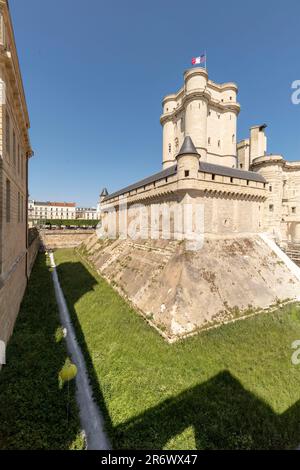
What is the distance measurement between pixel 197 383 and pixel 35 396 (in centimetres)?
585

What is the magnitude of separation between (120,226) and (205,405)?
26493 mm

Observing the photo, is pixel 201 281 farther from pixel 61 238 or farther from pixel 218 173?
pixel 61 238

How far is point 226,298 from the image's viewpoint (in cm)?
1298

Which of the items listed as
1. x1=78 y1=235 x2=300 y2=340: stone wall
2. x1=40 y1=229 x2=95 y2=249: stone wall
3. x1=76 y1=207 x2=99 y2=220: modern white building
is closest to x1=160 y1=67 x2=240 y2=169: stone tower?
x1=78 y1=235 x2=300 y2=340: stone wall

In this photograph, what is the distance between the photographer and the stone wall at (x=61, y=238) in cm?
4206

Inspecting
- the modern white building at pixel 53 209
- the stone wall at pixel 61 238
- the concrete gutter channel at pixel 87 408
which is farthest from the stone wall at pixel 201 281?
the modern white building at pixel 53 209

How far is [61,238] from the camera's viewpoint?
4350 cm

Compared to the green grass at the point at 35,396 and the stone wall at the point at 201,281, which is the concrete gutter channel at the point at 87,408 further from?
the stone wall at the point at 201,281

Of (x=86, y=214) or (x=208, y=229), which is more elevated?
(x=86, y=214)

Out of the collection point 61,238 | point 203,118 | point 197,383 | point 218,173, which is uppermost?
point 203,118

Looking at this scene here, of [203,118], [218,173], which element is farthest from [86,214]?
[218,173]

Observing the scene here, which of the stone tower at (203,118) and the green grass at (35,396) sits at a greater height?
the stone tower at (203,118)

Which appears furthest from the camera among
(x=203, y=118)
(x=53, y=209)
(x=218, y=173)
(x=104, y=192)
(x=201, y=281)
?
(x=53, y=209)

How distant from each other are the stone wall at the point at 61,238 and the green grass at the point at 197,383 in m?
35.2
